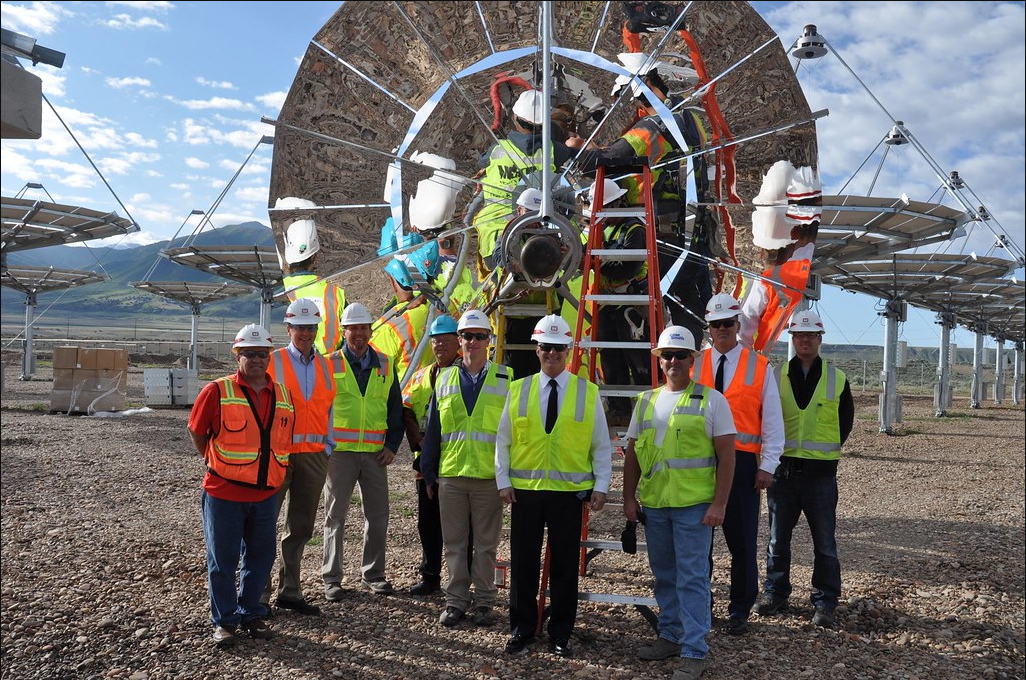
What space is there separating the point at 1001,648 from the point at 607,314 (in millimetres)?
4030

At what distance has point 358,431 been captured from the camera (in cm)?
660

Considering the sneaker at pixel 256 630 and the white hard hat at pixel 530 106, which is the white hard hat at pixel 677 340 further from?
the sneaker at pixel 256 630

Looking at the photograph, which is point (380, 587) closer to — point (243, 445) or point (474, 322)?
point (243, 445)

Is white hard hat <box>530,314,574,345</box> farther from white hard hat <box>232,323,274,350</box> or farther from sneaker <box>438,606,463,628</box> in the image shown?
sneaker <box>438,606,463,628</box>

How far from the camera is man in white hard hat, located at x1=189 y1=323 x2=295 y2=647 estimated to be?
551 centimetres

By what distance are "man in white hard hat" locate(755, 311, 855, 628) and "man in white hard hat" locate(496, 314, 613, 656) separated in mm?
1832

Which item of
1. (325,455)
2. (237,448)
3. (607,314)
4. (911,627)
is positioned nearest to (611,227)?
(607,314)

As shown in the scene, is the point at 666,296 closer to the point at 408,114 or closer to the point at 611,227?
the point at 611,227

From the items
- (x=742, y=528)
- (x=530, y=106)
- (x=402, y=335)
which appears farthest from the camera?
(x=402, y=335)

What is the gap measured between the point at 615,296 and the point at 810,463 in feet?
6.53

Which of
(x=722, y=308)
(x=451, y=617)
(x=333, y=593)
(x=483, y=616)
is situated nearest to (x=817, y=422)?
(x=722, y=308)

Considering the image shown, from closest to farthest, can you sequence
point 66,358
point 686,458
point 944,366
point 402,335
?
point 686,458 < point 402,335 < point 66,358 < point 944,366

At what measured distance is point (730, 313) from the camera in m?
5.98

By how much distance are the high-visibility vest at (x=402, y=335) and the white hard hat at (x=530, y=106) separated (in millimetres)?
1973
